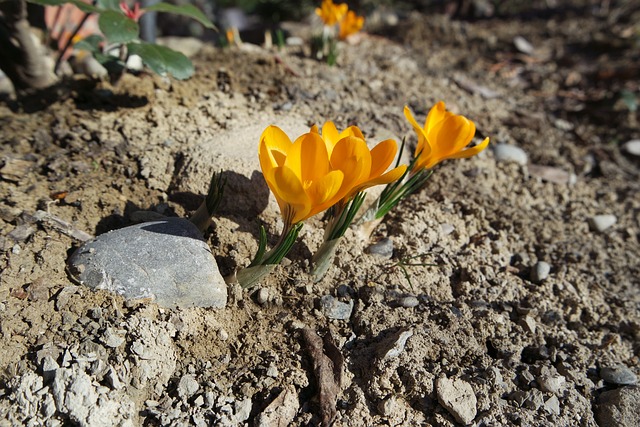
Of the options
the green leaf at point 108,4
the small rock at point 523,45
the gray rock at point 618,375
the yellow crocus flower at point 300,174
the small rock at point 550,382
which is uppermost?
the green leaf at point 108,4

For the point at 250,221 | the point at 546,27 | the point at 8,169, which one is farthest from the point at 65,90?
the point at 546,27

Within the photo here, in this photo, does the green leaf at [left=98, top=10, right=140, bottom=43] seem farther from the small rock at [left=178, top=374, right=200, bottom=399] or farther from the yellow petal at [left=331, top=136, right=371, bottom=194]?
the small rock at [left=178, top=374, right=200, bottom=399]

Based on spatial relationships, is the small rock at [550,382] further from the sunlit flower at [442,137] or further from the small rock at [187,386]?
the small rock at [187,386]

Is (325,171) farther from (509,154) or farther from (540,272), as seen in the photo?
(509,154)

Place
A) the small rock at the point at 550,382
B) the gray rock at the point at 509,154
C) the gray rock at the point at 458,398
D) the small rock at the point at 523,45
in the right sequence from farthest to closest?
the small rock at the point at 523,45 → the gray rock at the point at 509,154 → the small rock at the point at 550,382 → the gray rock at the point at 458,398

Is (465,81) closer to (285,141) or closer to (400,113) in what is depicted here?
(400,113)

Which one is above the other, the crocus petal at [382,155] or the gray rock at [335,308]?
the crocus petal at [382,155]

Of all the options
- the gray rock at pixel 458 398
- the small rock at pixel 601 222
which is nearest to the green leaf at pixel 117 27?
the gray rock at pixel 458 398

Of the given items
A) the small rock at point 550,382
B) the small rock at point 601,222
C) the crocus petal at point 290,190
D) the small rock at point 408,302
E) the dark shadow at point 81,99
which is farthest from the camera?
the small rock at point 601,222
